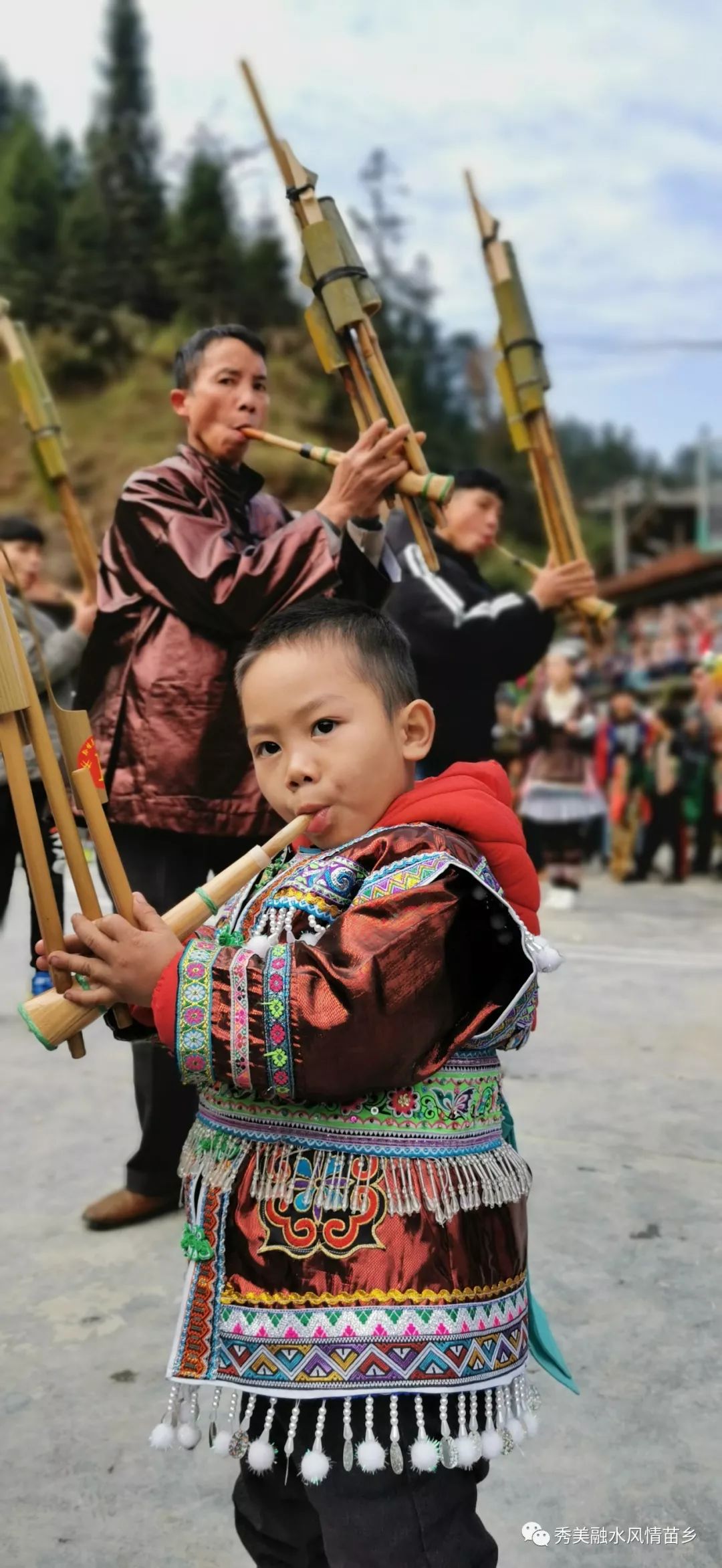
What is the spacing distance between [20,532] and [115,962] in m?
3.66

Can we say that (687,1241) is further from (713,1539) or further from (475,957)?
(475,957)

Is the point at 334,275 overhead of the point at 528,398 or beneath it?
overhead

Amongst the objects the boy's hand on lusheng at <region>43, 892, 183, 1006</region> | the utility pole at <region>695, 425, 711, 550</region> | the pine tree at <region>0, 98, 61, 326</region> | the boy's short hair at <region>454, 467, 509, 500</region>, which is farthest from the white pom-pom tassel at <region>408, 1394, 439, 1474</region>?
the pine tree at <region>0, 98, 61, 326</region>

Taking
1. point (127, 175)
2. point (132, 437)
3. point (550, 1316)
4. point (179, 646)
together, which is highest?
point (127, 175)

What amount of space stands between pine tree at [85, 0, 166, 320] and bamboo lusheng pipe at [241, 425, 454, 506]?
38.1 metres

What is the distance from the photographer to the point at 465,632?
12.3 feet

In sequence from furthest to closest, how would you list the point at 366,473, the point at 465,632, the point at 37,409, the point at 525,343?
the point at 465,632
the point at 37,409
the point at 525,343
the point at 366,473

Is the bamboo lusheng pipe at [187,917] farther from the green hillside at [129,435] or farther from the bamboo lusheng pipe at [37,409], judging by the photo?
the green hillside at [129,435]

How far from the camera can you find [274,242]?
38.3 meters

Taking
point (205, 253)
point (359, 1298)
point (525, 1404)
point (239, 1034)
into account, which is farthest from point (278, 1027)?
point (205, 253)

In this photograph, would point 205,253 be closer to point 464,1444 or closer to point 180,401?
point 180,401

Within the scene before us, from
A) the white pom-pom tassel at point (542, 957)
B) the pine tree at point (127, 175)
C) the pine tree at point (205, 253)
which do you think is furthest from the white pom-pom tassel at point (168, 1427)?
the pine tree at point (127, 175)

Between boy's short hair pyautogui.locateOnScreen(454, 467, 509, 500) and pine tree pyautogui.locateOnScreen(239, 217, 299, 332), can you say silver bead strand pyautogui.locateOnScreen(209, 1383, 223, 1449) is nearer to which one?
boy's short hair pyautogui.locateOnScreen(454, 467, 509, 500)

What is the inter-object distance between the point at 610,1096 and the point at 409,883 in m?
2.41
